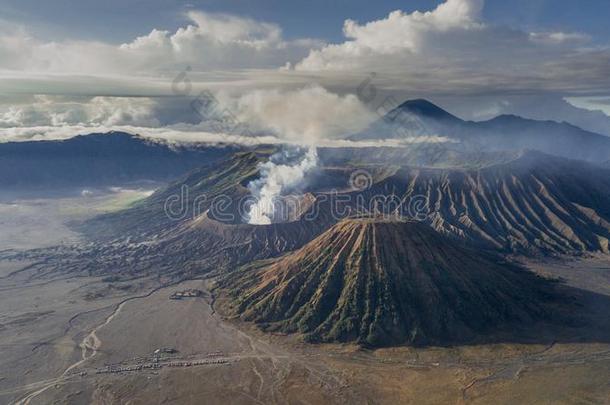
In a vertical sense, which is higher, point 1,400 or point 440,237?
point 440,237

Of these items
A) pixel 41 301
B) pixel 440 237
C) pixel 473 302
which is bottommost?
pixel 41 301

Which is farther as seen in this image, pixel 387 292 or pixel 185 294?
pixel 185 294

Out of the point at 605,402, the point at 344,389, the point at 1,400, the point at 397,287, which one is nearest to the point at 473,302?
the point at 397,287

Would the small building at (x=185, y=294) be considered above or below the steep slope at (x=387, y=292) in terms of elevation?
below

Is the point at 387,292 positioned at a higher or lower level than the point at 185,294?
higher

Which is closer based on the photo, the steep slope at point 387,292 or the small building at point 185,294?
the steep slope at point 387,292

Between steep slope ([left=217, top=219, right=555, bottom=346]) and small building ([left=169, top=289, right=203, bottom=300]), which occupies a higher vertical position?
steep slope ([left=217, top=219, right=555, bottom=346])

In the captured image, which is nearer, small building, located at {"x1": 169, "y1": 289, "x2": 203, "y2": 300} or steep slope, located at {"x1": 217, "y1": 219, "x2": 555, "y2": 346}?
steep slope, located at {"x1": 217, "y1": 219, "x2": 555, "y2": 346}

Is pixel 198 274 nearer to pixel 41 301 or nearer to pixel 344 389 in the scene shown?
pixel 41 301
